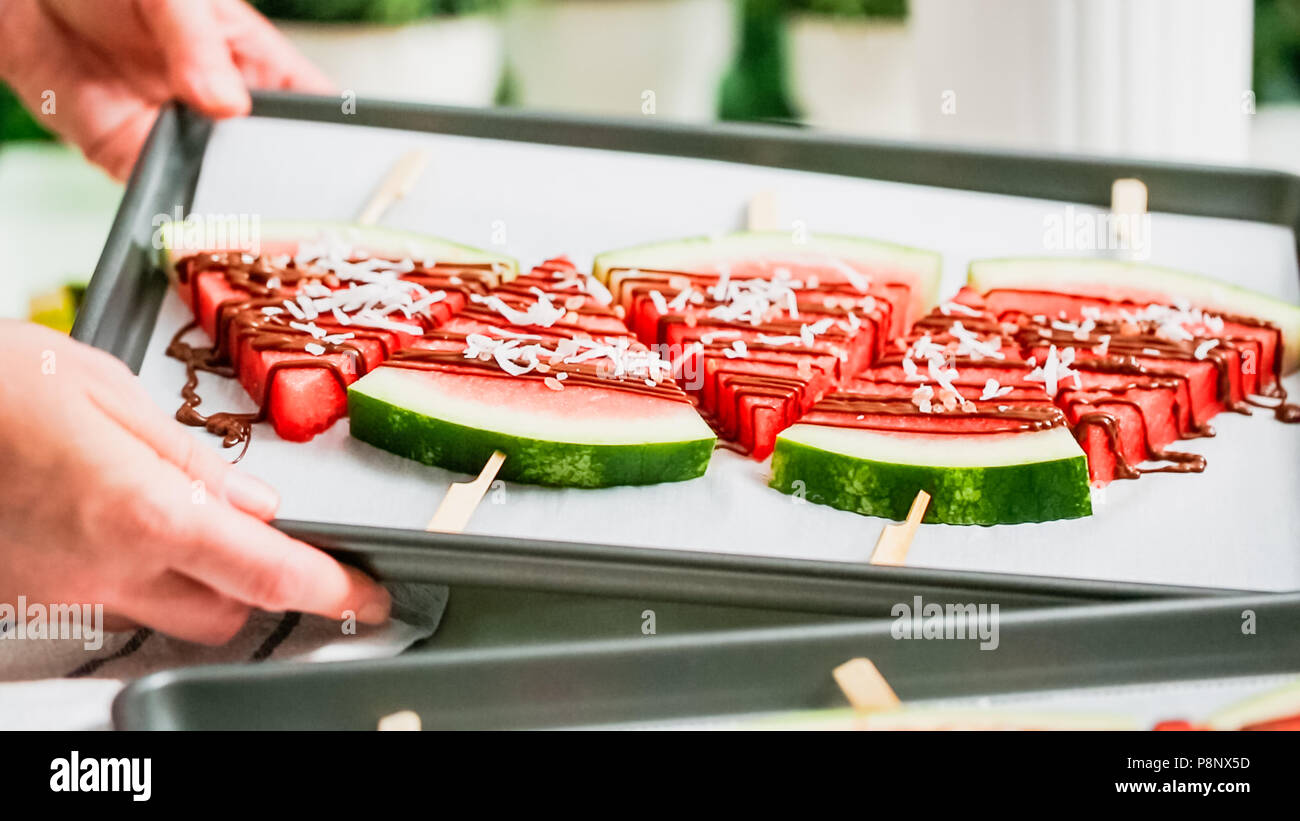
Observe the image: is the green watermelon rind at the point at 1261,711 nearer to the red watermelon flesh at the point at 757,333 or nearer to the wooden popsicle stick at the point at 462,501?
the red watermelon flesh at the point at 757,333

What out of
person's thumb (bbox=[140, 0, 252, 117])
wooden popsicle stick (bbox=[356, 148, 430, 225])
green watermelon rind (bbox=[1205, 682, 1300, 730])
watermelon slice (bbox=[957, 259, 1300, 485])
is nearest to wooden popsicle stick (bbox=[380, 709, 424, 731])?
green watermelon rind (bbox=[1205, 682, 1300, 730])

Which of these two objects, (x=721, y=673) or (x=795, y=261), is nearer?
(x=721, y=673)

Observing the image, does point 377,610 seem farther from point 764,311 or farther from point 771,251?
point 771,251

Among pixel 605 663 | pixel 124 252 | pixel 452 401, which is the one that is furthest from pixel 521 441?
pixel 124 252

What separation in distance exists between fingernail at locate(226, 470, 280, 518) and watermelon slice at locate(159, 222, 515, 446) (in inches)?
6.8

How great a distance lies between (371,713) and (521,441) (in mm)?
424

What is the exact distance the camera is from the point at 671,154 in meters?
1.91

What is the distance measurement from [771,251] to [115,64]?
1.13m

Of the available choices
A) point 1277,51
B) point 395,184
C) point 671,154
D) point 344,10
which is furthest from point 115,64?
point 1277,51

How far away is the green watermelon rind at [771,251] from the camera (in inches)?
68.1

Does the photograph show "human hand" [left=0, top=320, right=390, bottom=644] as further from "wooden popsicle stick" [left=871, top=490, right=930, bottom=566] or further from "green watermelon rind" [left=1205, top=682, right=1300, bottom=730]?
"green watermelon rind" [left=1205, top=682, right=1300, bottom=730]

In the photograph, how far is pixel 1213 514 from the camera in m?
1.36
